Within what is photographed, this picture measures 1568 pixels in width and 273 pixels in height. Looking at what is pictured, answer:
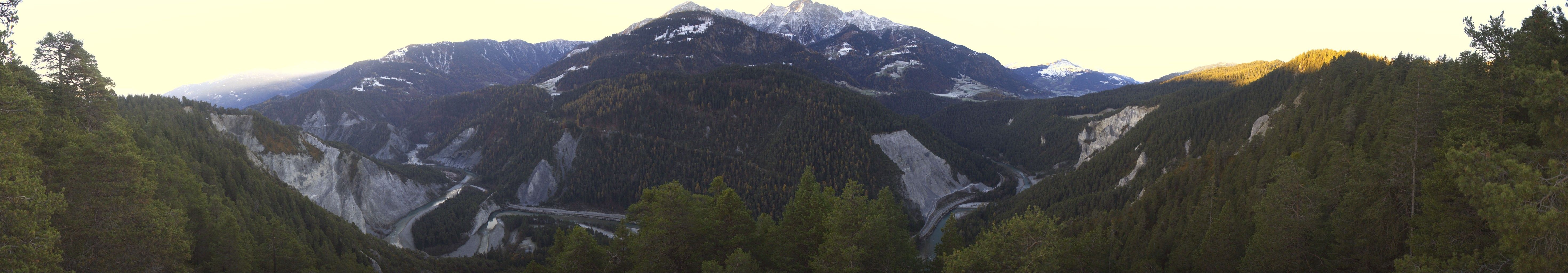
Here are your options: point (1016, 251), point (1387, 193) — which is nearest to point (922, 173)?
point (1387, 193)

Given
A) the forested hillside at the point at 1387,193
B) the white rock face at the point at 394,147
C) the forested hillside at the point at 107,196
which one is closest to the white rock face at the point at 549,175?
the forested hillside at the point at 107,196

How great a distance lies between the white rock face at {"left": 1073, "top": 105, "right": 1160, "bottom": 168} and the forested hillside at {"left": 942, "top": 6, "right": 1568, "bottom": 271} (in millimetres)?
87778

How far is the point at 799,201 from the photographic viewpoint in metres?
30.5

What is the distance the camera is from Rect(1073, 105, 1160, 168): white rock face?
145750mm

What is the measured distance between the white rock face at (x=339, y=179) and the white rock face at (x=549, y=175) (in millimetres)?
18591

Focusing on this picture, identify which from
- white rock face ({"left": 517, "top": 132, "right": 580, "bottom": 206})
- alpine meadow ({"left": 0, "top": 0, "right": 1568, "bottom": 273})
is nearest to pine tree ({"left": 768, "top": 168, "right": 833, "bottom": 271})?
alpine meadow ({"left": 0, "top": 0, "right": 1568, "bottom": 273})

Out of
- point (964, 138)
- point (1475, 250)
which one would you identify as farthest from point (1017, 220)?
point (964, 138)

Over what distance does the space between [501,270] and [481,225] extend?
106 feet

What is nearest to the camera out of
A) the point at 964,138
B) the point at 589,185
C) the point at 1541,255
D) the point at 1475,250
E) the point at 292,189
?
the point at 1541,255

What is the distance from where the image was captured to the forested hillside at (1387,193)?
48.6 ft

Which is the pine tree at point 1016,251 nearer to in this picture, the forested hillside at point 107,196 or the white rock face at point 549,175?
the forested hillside at point 107,196

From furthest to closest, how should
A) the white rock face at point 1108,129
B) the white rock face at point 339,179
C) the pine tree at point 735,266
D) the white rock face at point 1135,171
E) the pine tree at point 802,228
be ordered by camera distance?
1. the white rock face at point 1108,129
2. the white rock face at point 1135,171
3. the white rock face at point 339,179
4. the pine tree at point 802,228
5. the pine tree at point 735,266

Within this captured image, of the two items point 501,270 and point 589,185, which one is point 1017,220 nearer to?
point 501,270

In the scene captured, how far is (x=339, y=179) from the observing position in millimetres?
93125
